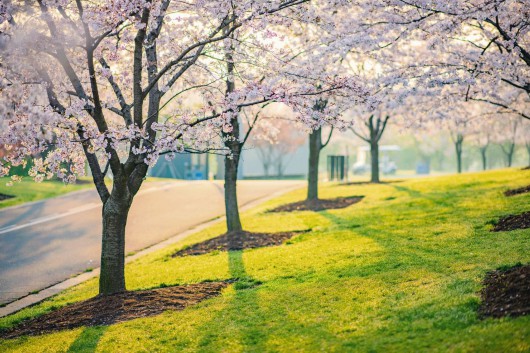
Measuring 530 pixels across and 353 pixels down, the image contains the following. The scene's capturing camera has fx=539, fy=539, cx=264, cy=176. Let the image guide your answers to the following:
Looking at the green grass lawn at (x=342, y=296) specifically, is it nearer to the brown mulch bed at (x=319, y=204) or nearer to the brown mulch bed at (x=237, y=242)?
the brown mulch bed at (x=237, y=242)

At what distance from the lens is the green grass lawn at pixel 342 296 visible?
6.23 meters

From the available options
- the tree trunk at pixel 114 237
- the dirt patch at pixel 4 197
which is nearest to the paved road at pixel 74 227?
the dirt patch at pixel 4 197

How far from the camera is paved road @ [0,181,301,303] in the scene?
44.7 feet

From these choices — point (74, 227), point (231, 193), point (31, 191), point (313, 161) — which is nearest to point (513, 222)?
point (231, 193)

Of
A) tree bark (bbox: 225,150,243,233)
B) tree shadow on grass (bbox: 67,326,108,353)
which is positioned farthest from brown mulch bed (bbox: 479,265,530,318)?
tree bark (bbox: 225,150,243,233)

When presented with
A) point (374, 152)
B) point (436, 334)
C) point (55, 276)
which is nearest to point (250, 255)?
point (55, 276)

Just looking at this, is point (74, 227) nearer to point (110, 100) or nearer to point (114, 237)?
point (110, 100)

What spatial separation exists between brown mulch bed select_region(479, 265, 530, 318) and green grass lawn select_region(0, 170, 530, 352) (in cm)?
18

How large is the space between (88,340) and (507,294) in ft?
18.5

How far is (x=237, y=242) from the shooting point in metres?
14.6

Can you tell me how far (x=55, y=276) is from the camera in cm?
1327

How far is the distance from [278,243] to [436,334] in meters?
8.29

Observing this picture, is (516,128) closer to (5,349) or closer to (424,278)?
(424,278)

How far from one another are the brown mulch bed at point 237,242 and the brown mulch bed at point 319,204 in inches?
194
